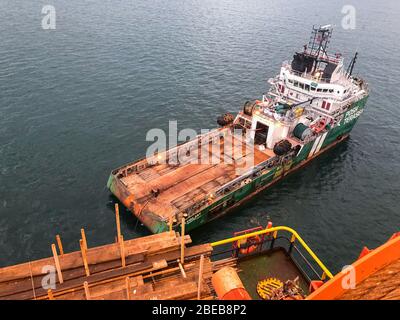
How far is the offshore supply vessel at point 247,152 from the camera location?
2852cm

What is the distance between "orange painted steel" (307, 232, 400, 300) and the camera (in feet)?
27.3

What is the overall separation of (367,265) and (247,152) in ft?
90.3

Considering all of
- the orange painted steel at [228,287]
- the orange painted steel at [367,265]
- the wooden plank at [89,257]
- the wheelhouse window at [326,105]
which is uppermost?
the orange painted steel at [367,265]

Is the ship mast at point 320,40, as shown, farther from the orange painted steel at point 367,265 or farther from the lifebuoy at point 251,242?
the orange painted steel at point 367,265

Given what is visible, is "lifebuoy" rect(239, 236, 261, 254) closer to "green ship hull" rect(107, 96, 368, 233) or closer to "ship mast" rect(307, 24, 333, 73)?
"green ship hull" rect(107, 96, 368, 233)

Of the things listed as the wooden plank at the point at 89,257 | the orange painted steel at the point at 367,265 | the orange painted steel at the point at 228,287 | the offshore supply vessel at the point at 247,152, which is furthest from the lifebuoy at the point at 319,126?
the orange painted steel at the point at 367,265

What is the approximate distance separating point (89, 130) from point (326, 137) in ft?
98.0

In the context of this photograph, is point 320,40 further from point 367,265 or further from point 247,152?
point 367,265

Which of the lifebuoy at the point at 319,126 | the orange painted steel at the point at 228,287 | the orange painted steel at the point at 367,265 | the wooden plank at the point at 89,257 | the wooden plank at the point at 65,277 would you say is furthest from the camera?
the lifebuoy at the point at 319,126

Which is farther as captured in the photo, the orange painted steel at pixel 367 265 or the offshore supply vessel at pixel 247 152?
the offshore supply vessel at pixel 247 152

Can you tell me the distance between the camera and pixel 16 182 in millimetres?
32531

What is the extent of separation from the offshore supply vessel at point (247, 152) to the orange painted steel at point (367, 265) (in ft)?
56.9
